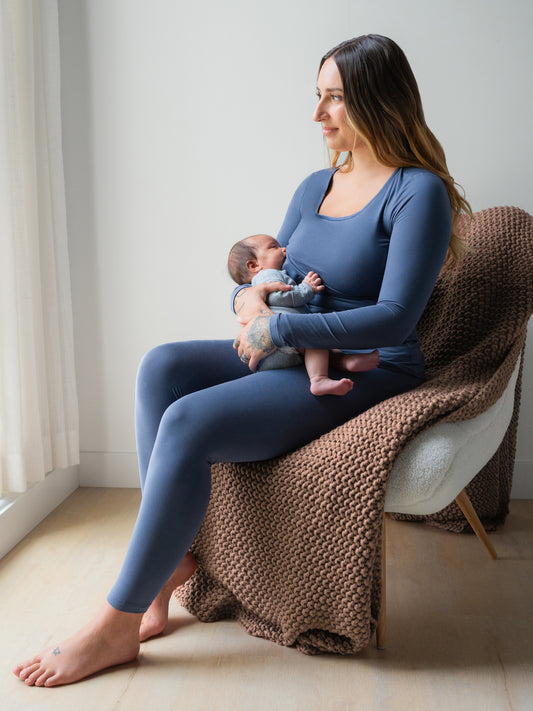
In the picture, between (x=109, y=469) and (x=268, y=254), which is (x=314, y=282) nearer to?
(x=268, y=254)

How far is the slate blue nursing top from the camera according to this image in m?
1.35

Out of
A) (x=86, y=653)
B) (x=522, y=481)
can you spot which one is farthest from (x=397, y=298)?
(x=522, y=481)

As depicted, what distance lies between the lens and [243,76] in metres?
2.04

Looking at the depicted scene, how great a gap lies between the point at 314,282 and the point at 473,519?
0.72 metres

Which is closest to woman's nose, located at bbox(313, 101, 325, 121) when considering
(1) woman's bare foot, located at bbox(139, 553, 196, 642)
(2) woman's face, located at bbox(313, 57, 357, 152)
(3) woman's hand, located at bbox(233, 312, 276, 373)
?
(2) woman's face, located at bbox(313, 57, 357, 152)

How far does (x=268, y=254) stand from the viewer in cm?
160

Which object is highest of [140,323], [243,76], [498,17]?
[498,17]

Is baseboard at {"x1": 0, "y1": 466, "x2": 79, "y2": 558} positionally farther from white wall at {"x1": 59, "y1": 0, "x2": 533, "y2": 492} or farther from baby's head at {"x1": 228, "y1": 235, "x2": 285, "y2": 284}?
baby's head at {"x1": 228, "y1": 235, "x2": 285, "y2": 284}

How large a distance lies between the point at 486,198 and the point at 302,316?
969 millimetres

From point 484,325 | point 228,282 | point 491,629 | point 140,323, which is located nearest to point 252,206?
point 228,282

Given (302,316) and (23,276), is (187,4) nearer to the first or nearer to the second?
(23,276)

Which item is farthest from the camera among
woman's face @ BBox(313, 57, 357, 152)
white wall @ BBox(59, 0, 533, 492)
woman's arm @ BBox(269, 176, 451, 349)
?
white wall @ BBox(59, 0, 533, 492)

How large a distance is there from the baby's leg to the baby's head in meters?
0.29

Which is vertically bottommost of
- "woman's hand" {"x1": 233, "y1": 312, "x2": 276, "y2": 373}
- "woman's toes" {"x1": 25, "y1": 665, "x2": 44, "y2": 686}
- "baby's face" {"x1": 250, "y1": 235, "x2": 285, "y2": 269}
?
"woman's toes" {"x1": 25, "y1": 665, "x2": 44, "y2": 686}
